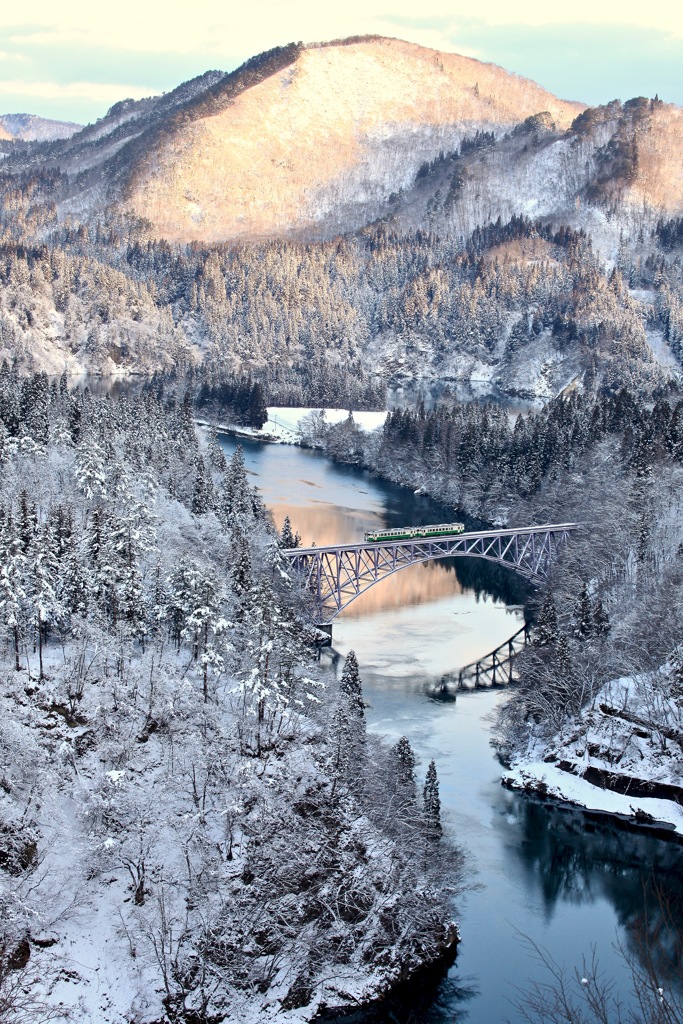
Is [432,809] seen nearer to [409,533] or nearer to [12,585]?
[12,585]

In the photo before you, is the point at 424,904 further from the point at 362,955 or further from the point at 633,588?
the point at 633,588

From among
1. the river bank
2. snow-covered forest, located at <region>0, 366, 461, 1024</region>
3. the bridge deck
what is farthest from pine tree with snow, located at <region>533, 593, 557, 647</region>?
the bridge deck

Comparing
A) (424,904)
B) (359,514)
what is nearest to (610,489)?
(359,514)

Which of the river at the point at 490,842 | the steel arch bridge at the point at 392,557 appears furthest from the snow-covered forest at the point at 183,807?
the steel arch bridge at the point at 392,557

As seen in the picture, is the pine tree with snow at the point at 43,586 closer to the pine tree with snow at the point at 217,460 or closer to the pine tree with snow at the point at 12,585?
the pine tree with snow at the point at 12,585

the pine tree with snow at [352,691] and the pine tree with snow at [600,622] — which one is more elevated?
the pine tree with snow at [600,622]

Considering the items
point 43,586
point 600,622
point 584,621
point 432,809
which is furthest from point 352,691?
point 600,622

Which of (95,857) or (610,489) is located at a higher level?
(610,489)
